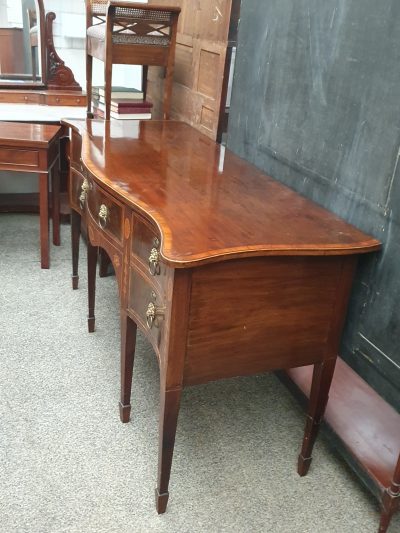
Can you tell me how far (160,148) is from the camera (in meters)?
1.83

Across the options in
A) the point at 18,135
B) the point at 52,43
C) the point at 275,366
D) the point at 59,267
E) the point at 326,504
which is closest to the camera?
the point at 275,366

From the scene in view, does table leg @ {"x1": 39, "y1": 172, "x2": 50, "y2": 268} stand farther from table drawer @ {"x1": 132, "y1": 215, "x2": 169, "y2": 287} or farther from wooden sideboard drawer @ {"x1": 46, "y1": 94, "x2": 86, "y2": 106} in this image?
table drawer @ {"x1": 132, "y1": 215, "x2": 169, "y2": 287}

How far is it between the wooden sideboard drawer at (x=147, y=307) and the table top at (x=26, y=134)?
1.38 m

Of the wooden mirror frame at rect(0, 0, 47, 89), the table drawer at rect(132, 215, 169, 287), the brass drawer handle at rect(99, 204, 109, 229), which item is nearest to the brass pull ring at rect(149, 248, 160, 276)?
the table drawer at rect(132, 215, 169, 287)

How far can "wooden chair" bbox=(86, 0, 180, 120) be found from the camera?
7.34ft

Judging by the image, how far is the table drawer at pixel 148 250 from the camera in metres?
1.24

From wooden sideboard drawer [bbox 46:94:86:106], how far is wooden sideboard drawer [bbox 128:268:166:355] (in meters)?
2.15

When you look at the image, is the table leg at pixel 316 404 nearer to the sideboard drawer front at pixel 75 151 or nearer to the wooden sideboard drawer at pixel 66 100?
the sideboard drawer front at pixel 75 151

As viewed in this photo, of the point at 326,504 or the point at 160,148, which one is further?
the point at 160,148

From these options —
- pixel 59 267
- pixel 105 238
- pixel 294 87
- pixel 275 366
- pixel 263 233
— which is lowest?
pixel 59 267

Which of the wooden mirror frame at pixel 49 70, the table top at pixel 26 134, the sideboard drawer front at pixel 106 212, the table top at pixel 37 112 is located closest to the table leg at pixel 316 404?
the sideboard drawer front at pixel 106 212

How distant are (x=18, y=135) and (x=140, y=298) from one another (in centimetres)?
157

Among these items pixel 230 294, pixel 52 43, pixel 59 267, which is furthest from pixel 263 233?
pixel 52 43

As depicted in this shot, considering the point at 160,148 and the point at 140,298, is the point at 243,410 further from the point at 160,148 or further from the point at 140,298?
the point at 160,148
